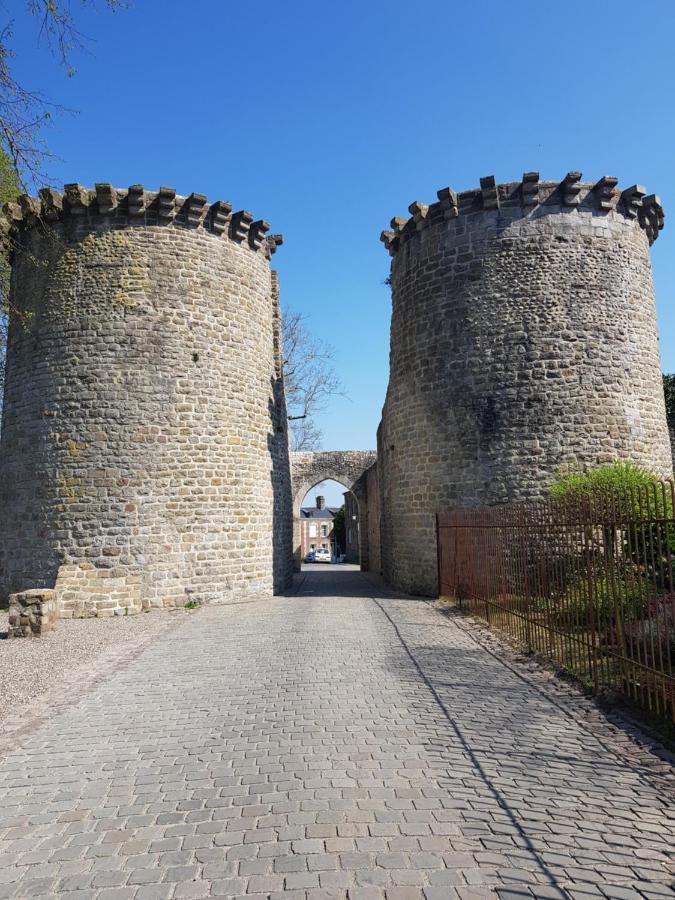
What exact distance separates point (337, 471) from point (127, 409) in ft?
49.5

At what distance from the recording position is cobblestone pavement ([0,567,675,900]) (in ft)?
9.39

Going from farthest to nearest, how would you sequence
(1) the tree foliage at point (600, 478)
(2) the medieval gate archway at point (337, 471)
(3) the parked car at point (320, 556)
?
(3) the parked car at point (320, 556) → (2) the medieval gate archway at point (337, 471) → (1) the tree foliage at point (600, 478)

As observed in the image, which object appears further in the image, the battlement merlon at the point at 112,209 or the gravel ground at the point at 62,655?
the battlement merlon at the point at 112,209

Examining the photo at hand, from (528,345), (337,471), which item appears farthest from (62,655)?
(337,471)

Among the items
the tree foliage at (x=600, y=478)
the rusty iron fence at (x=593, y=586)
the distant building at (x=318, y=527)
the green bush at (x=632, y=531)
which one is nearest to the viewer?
the green bush at (x=632, y=531)

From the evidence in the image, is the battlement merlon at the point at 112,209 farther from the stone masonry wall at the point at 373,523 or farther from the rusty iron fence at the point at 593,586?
the stone masonry wall at the point at 373,523

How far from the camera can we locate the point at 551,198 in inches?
536

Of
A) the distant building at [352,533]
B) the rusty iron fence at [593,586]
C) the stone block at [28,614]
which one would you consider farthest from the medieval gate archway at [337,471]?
the stone block at [28,614]

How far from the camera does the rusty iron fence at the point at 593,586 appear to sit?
5.04 meters

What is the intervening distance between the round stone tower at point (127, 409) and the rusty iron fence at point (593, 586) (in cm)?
617

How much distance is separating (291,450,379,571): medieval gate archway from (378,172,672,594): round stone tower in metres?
12.2

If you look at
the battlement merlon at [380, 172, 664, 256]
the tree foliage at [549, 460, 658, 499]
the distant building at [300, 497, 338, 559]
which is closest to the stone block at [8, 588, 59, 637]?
the tree foliage at [549, 460, 658, 499]

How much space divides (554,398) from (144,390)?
29.2 ft

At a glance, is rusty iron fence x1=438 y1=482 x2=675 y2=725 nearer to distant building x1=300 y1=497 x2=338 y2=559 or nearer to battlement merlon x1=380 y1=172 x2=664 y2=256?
battlement merlon x1=380 y1=172 x2=664 y2=256
